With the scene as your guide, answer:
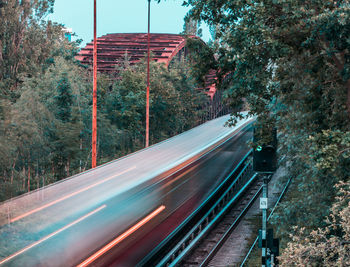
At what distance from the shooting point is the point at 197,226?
673 inches

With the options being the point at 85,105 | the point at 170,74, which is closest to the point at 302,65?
the point at 85,105

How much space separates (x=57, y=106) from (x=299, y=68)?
67.8ft

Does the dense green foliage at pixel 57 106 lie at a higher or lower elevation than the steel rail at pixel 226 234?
higher

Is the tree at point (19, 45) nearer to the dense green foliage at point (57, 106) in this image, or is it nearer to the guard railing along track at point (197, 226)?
the dense green foliage at point (57, 106)

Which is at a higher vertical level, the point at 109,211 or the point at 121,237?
the point at 109,211

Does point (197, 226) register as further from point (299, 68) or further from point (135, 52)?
point (135, 52)

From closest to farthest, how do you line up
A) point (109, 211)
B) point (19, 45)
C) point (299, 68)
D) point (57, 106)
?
point (109, 211)
point (299, 68)
point (57, 106)
point (19, 45)

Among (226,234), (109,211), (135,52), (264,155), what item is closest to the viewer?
(109,211)

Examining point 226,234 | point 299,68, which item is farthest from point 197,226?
point 299,68

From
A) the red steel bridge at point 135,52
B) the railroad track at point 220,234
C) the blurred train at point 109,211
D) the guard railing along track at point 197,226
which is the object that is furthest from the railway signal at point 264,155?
the red steel bridge at point 135,52

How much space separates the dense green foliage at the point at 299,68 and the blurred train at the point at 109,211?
3.14 meters

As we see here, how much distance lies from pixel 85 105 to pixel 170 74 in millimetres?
14803

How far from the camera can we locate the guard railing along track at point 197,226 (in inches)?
551

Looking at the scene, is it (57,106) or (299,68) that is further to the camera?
(57,106)
